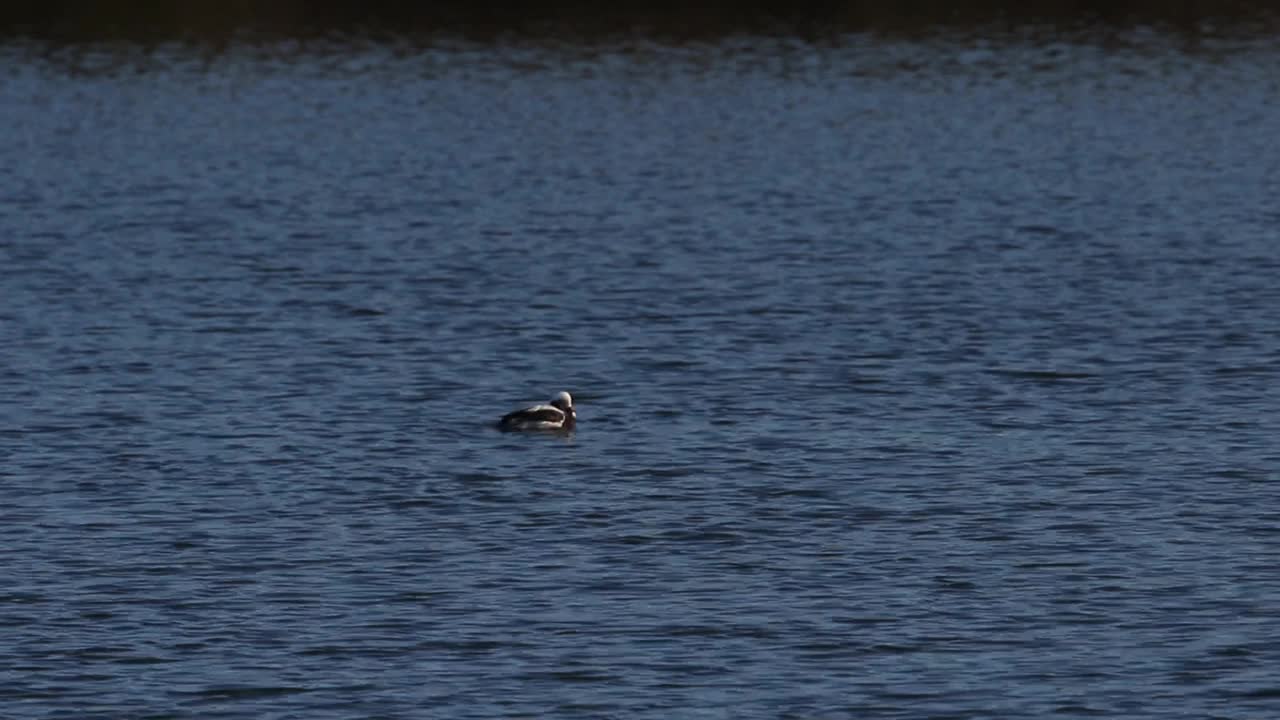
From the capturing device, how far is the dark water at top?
68.0 ft

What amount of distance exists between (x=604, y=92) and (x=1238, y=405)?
47532 millimetres

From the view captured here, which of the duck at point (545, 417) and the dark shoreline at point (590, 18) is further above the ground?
the dark shoreline at point (590, 18)

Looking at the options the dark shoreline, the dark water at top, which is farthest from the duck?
the dark shoreline

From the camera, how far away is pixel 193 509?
26469 millimetres

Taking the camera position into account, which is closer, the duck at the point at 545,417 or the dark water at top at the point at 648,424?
the dark water at top at the point at 648,424

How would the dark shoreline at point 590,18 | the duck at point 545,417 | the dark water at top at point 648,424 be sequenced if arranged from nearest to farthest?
the dark water at top at point 648,424 < the duck at point 545,417 < the dark shoreline at point 590,18

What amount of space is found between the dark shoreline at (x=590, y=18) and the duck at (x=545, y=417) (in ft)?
191

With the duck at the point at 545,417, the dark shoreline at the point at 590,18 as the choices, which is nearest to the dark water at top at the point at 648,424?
the duck at the point at 545,417

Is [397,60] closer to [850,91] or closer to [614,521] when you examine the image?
[850,91]

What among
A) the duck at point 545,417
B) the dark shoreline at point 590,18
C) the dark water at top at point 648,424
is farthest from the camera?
the dark shoreline at point 590,18

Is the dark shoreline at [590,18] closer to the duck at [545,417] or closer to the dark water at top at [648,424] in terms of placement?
the dark water at top at [648,424]

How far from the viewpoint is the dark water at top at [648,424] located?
2072 centimetres

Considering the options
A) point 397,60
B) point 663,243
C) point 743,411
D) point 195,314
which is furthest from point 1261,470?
point 397,60

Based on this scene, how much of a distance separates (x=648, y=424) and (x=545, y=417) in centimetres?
165
